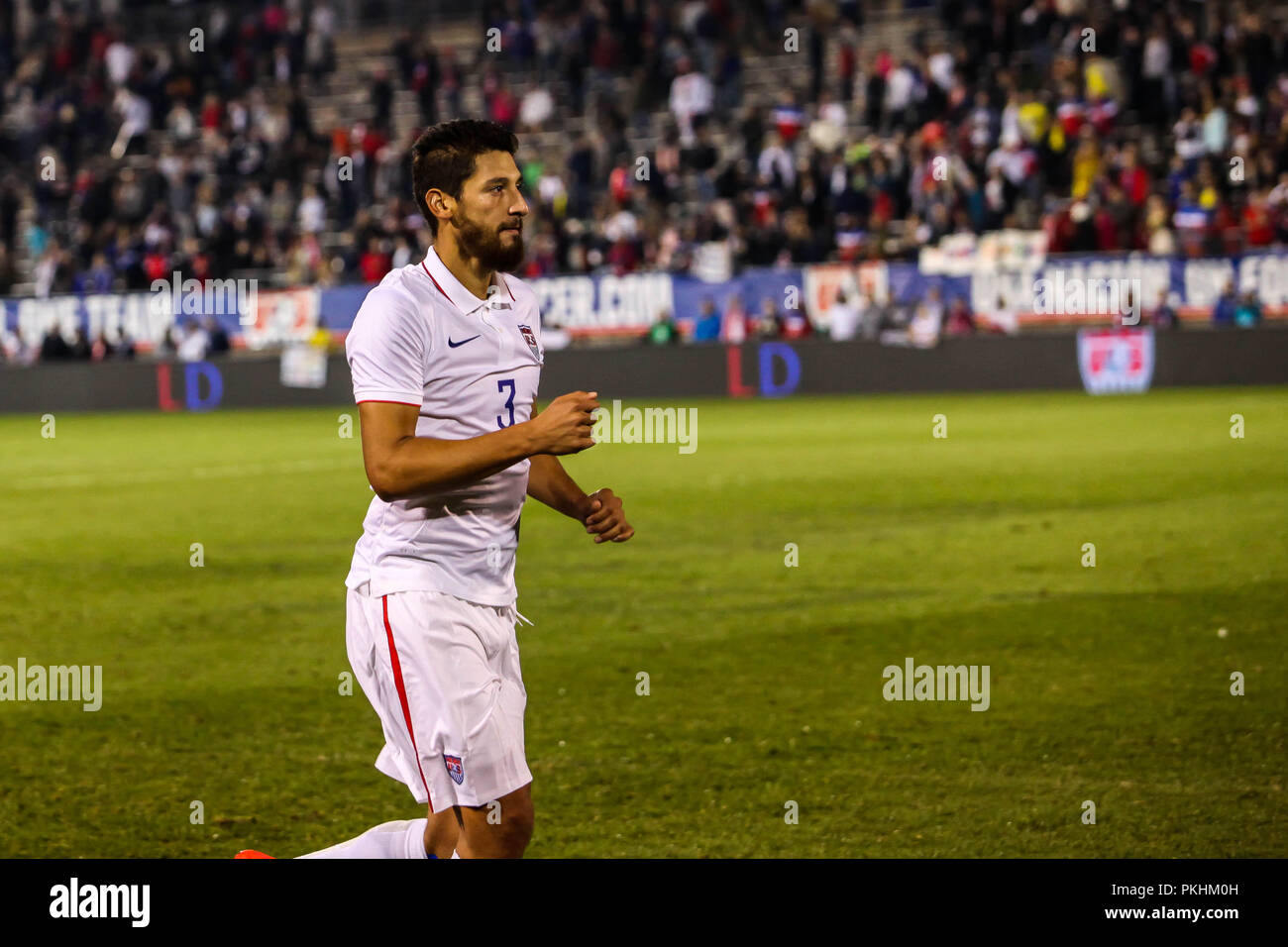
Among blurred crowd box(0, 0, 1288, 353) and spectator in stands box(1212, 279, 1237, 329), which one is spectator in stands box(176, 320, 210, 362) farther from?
spectator in stands box(1212, 279, 1237, 329)

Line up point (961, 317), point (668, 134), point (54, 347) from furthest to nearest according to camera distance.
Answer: point (668, 134)
point (54, 347)
point (961, 317)

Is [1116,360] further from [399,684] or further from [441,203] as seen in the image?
[399,684]

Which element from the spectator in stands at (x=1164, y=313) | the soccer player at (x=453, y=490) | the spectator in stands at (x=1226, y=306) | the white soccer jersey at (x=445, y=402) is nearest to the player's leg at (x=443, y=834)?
the soccer player at (x=453, y=490)

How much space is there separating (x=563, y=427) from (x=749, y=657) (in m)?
4.77

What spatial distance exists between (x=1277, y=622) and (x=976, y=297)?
16560 mm

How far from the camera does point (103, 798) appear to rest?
20.6ft

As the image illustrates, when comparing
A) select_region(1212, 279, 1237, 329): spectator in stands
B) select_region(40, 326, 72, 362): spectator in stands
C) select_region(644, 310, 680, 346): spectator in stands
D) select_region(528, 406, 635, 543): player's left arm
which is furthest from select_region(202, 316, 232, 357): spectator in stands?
select_region(528, 406, 635, 543): player's left arm

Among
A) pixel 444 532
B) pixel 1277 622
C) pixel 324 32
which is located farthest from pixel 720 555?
pixel 324 32

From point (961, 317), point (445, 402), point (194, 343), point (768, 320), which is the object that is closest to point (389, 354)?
point (445, 402)

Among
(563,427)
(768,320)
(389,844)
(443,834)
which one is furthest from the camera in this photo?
(768,320)

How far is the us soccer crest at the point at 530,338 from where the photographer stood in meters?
4.42

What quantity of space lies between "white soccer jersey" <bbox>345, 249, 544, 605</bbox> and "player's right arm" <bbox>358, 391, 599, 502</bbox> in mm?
94

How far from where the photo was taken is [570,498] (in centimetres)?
478
